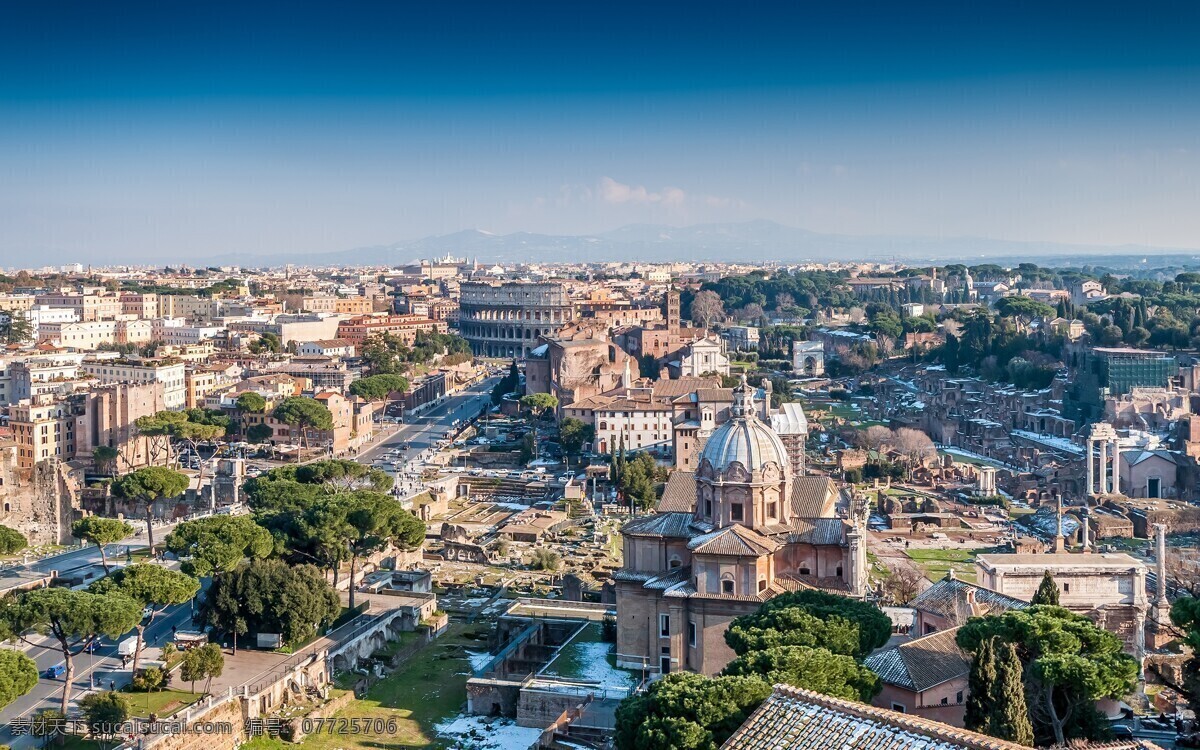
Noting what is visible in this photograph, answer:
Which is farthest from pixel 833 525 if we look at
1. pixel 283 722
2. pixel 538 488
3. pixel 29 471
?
pixel 29 471

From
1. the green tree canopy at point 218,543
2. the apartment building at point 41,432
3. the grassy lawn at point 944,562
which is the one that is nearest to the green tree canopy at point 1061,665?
the grassy lawn at point 944,562

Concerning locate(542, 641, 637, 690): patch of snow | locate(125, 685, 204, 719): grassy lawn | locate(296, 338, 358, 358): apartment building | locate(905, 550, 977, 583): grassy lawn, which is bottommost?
locate(905, 550, 977, 583): grassy lawn

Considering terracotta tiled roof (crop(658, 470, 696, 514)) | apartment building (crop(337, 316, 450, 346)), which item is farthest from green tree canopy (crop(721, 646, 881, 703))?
apartment building (crop(337, 316, 450, 346))

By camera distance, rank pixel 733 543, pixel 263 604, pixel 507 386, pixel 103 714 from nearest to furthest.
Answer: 1. pixel 103 714
2. pixel 733 543
3. pixel 263 604
4. pixel 507 386

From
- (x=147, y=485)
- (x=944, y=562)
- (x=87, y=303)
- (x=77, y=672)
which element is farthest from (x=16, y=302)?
(x=944, y=562)

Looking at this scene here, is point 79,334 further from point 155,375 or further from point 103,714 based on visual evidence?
point 103,714

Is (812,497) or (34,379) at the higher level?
(34,379)

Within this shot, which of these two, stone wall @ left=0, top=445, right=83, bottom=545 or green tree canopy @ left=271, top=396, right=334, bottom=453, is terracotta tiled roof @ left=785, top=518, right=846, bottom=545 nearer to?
stone wall @ left=0, top=445, right=83, bottom=545
